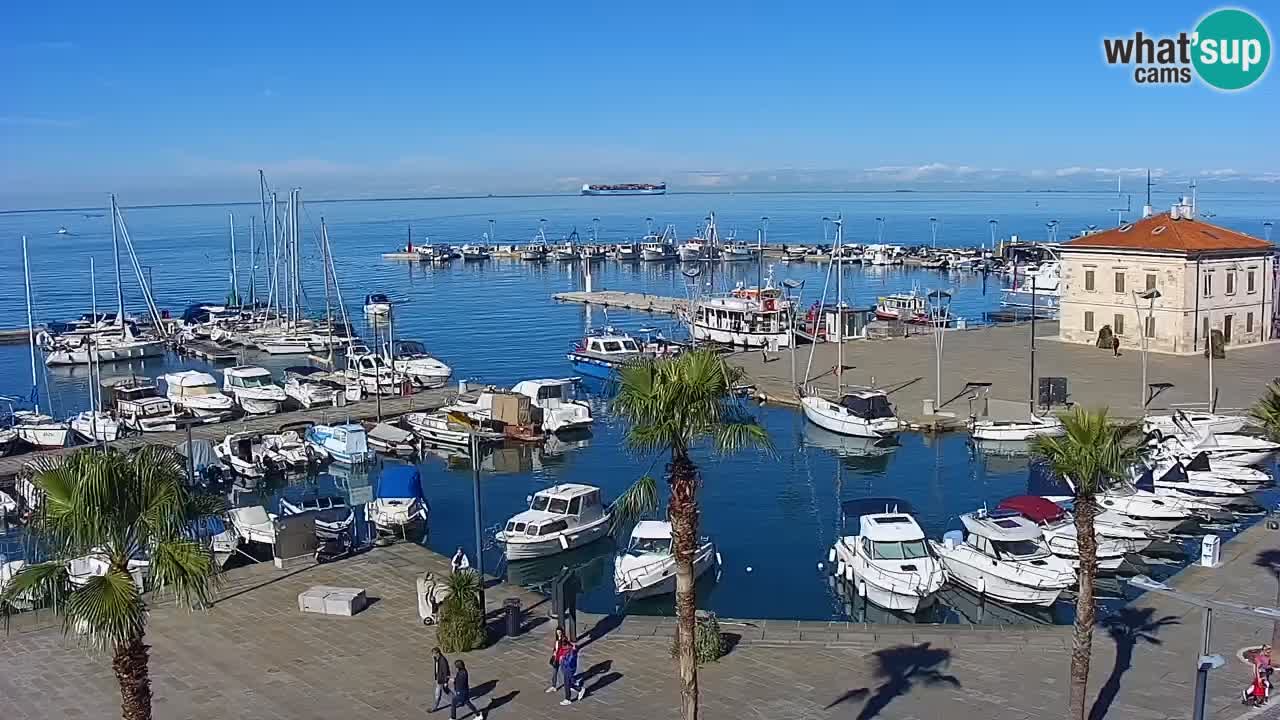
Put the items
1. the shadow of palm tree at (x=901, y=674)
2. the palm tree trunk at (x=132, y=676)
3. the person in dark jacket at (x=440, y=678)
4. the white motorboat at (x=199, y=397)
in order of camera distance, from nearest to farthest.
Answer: the palm tree trunk at (x=132, y=676) → the person in dark jacket at (x=440, y=678) → the shadow of palm tree at (x=901, y=674) → the white motorboat at (x=199, y=397)

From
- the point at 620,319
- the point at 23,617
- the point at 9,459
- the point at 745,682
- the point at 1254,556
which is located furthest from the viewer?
the point at 620,319

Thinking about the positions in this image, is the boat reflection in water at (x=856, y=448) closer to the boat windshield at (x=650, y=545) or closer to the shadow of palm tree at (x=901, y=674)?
the boat windshield at (x=650, y=545)

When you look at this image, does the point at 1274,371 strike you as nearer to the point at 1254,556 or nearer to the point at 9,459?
the point at 1254,556

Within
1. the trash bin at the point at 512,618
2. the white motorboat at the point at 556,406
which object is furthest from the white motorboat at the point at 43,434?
the trash bin at the point at 512,618

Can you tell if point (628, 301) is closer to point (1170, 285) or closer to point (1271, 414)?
point (1170, 285)

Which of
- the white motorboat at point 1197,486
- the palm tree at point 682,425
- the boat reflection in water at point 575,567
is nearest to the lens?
the palm tree at point 682,425

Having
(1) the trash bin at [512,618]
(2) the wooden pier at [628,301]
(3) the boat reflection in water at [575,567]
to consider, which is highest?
(2) the wooden pier at [628,301]

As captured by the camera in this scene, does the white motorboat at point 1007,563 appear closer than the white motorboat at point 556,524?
Yes

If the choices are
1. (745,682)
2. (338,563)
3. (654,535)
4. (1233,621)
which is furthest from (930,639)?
(338,563)
